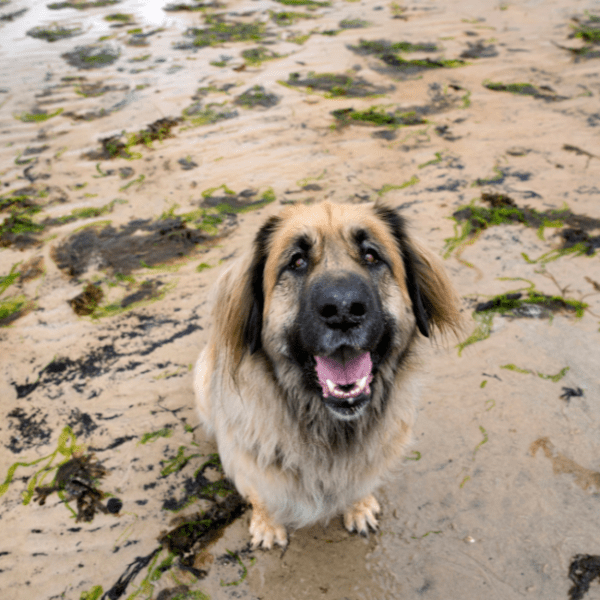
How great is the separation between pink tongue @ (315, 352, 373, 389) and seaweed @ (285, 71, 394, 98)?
6.01 m

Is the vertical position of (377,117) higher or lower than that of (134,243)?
higher

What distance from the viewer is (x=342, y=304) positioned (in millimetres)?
1764

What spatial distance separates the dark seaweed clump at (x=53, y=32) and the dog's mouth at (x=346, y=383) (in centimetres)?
1085

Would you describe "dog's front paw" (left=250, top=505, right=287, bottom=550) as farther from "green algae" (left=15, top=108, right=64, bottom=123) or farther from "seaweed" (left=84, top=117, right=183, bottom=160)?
"green algae" (left=15, top=108, right=64, bottom=123)

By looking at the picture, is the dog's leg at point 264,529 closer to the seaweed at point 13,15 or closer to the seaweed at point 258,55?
the seaweed at point 258,55

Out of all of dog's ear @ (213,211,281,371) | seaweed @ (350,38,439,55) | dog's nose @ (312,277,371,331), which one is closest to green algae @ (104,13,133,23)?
seaweed @ (350,38,439,55)

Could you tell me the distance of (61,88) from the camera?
284 inches

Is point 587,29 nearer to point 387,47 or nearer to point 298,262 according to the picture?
point 387,47

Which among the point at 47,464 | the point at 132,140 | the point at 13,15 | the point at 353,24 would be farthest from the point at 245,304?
the point at 13,15

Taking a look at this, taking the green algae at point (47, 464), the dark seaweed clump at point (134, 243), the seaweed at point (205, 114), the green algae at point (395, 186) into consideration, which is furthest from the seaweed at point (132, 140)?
the green algae at point (47, 464)

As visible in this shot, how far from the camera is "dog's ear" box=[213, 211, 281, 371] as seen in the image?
7.38 ft

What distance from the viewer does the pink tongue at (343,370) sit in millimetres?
2031

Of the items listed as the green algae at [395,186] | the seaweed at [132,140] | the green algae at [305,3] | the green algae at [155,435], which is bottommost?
the green algae at [155,435]

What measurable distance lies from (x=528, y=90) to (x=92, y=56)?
845cm
